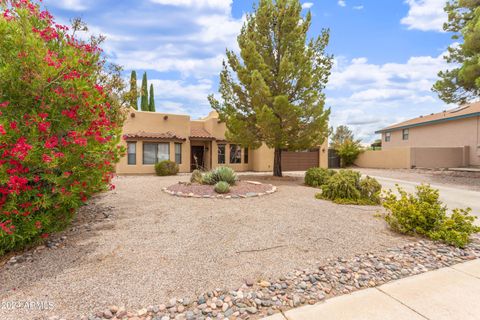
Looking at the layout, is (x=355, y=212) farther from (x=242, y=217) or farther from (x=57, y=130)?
(x=57, y=130)

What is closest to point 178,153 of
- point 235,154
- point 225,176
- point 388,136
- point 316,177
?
point 235,154

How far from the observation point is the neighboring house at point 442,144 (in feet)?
68.6

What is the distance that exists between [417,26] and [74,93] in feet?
44.4

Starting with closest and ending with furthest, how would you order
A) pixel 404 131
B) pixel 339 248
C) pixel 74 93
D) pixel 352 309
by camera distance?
pixel 352 309 < pixel 74 93 < pixel 339 248 < pixel 404 131

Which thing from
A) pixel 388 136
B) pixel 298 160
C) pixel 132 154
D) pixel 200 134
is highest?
pixel 388 136

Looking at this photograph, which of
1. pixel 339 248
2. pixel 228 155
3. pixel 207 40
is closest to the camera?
pixel 339 248

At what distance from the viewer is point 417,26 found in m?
10.9

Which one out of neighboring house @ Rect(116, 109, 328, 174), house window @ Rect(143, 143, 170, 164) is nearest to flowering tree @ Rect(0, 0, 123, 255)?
neighboring house @ Rect(116, 109, 328, 174)

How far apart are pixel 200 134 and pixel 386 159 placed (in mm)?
18608

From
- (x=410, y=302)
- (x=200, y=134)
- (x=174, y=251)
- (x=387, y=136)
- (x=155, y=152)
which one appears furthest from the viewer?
(x=387, y=136)

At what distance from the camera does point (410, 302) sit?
2.92 m

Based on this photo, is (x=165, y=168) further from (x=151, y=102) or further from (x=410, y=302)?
(x=151, y=102)

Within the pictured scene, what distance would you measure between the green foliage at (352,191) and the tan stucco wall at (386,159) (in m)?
17.6

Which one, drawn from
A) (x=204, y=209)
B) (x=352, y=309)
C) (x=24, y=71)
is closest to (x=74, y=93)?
(x=24, y=71)
